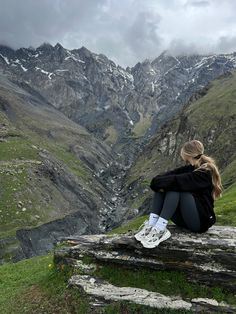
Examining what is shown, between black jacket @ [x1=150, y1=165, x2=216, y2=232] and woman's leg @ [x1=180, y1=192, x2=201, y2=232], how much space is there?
0.56 ft

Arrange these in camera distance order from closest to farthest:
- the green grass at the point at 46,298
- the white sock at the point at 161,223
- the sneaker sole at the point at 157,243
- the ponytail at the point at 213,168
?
the white sock at the point at 161,223 < the sneaker sole at the point at 157,243 < the green grass at the point at 46,298 < the ponytail at the point at 213,168

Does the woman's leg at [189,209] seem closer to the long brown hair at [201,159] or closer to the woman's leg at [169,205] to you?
the woman's leg at [169,205]

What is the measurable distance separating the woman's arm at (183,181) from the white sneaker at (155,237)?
1637 mm

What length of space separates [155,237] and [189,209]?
1.73 m

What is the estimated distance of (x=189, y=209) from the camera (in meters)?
17.9

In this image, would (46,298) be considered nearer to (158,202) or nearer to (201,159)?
(158,202)

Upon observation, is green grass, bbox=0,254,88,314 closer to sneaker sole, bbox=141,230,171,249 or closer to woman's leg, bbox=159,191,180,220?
sneaker sole, bbox=141,230,171,249

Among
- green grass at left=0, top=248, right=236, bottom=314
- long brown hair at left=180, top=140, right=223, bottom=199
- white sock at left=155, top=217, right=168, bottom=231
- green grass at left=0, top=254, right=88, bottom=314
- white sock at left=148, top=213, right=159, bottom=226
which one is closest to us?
green grass at left=0, top=248, right=236, bottom=314

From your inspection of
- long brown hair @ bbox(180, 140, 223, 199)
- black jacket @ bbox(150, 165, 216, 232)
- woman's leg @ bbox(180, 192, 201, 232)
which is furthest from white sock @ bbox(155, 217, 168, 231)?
long brown hair @ bbox(180, 140, 223, 199)

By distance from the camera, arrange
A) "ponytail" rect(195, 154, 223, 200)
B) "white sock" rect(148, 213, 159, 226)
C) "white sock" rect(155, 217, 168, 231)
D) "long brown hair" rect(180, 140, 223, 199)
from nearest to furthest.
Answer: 1. "white sock" rect(155, 217, 168, 231)
2. "white sock" rect(148, 213, 159, 226)
3. "ponytail" rect(195, 154, 223, 200)
4. "long brown hair" rect(180, 140, 223, 199)

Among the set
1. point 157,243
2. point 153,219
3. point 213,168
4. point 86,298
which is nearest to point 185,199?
point 153,219

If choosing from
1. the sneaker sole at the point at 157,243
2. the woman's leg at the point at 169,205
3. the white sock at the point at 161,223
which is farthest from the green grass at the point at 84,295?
the woman's leg at the point at 169,205

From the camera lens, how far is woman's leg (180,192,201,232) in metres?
17.8

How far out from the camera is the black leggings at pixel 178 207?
17672mm
